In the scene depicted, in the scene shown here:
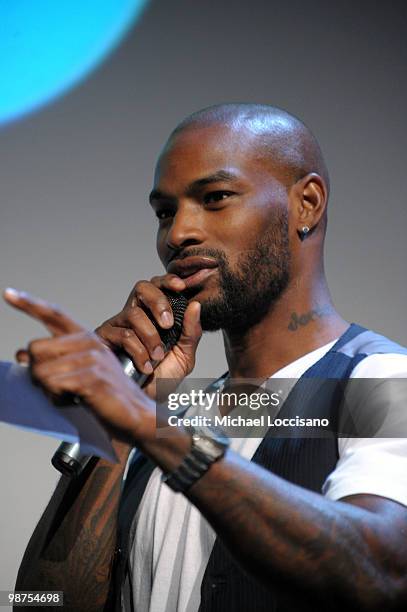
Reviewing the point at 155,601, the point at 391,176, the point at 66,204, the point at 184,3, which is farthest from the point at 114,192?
A: the point at 155,601

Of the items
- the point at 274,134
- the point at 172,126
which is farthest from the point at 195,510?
the point at 172,126

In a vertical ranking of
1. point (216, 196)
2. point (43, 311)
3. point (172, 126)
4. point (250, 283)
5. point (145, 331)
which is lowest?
point (43, 311)

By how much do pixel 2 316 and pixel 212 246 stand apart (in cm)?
77

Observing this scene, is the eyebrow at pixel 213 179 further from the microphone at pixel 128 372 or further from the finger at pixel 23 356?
the finger at pixel 23 356

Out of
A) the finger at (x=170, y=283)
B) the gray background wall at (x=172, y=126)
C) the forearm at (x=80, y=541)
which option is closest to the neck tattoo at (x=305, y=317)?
the finger at (x=170, y=283)

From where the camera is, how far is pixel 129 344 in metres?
1.33

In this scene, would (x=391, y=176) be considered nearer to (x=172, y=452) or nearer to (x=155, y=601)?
(x=155, y=601)

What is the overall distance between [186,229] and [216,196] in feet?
0.28

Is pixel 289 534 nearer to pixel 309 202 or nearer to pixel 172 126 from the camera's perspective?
pixel 309 202

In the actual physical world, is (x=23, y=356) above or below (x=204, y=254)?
below

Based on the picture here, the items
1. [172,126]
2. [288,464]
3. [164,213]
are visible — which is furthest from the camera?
[172,126]

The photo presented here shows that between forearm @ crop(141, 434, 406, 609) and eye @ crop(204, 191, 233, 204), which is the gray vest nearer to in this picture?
forearm @ crop(141, 434, 406, 609)

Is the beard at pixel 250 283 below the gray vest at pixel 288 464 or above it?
above

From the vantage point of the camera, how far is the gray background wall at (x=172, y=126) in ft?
6.80
